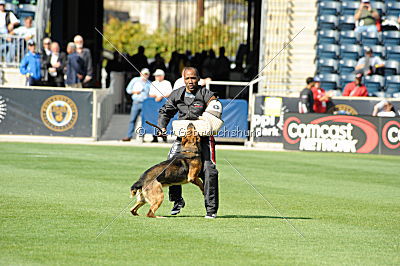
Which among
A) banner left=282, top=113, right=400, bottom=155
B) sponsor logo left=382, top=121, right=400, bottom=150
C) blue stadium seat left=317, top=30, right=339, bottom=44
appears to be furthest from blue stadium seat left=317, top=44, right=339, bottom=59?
sponsor logo left=382, top=121, right=400, bottom=150

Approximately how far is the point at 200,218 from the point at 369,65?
17481 mm

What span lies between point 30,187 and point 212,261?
5.86 metres

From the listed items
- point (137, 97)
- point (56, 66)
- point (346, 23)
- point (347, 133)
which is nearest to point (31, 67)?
point (56, 66)

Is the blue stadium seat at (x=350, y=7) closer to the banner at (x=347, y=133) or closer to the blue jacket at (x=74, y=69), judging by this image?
the banner at (x=347, y=133)

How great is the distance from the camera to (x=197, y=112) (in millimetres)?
9930

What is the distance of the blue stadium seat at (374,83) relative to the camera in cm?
2620

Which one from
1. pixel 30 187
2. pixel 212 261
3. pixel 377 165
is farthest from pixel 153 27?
pixel 212 261

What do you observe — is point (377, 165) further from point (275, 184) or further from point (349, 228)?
point (349, 228)

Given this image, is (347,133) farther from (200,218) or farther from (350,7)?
(200,218)

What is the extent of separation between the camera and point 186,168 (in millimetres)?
9648

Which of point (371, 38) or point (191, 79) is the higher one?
point (371, 38)

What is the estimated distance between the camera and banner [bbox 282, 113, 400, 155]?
2217 centimetres

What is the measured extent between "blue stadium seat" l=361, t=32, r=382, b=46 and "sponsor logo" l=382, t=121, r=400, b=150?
610 cm

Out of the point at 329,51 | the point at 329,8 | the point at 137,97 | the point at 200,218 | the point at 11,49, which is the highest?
the point at 329,8
